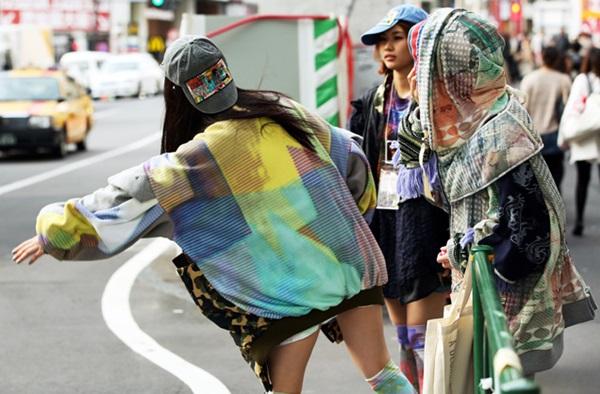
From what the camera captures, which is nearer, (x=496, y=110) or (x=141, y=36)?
(x=496, y=110)

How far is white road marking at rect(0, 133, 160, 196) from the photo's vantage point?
18516 millimetres

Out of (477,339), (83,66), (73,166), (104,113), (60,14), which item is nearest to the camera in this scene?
(477,339)

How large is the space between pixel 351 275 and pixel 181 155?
642 mm

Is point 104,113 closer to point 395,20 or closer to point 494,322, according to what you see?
point 395,20

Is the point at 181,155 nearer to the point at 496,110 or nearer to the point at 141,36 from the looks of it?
the point at 496,110

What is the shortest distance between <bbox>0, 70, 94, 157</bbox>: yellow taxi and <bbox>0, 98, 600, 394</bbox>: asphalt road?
412 inches

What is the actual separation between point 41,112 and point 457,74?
20.1m

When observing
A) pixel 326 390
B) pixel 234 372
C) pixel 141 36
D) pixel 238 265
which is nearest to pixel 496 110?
pixel 238 265

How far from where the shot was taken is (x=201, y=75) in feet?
13.6

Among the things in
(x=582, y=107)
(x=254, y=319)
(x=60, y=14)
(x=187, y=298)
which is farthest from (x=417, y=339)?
(x=60, y=14)

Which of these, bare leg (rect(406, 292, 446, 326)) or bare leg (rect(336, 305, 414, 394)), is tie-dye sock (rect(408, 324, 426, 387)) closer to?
bare leg (rect(406, 292, 446, 326))

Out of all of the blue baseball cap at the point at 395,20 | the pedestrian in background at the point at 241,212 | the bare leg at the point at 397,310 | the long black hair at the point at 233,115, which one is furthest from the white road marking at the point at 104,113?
the pedestrian in background at the point at 241,212

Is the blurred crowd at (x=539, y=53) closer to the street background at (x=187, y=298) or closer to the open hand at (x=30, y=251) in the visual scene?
the street background at (x=187, y=298)

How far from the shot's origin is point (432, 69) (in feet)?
13.9
